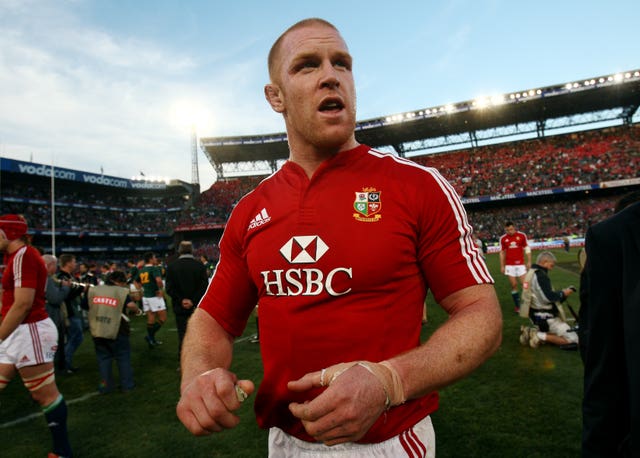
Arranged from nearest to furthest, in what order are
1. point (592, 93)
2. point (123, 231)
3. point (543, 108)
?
point (592, 93), point (543, 108), point (123, 231)

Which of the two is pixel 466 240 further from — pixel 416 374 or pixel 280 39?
pixel 280 39

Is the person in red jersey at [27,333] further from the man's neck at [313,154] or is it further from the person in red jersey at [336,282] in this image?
the man's neck at [313,154]

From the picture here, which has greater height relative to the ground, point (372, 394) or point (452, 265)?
point (452, 265)

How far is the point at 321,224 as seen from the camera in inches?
55.2

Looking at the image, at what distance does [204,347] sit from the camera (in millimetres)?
1481

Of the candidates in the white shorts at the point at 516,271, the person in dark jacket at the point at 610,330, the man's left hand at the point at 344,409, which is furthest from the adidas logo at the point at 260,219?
the white shorts at the point at 516,271

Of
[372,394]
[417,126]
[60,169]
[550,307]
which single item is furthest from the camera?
[60,169]

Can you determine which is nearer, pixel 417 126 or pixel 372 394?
pixel 372 394

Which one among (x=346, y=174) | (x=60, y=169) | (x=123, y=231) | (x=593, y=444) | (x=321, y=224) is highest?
(x=60, y=169)

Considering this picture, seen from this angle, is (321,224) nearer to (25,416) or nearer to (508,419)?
(508,419)

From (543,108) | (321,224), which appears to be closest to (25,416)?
(321,224)

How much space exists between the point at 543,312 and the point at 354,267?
7.03 metres

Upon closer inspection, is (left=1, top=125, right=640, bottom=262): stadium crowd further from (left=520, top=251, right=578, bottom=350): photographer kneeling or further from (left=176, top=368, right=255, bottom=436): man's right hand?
(left=176, top=368, right=255, bottom=436): man's right hand

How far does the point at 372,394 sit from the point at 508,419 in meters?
4.30
